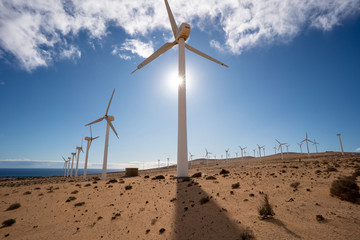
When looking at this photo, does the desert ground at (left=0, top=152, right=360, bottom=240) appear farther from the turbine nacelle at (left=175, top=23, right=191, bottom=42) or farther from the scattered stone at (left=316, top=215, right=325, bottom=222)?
the turbine nacelle at (left=175, top=23, right=191, bottom=42)

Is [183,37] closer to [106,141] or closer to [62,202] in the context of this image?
[62,202]

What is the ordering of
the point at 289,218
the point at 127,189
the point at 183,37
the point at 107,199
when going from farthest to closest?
1. the point at 183,37
2. the point at 127,189
3. the point at 107,199
4. the point at 289,218

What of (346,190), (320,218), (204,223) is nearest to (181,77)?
(204,223)

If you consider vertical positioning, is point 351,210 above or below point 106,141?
below

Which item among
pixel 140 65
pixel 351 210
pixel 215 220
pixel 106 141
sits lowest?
pixel 215 220

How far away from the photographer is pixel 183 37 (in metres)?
27.5

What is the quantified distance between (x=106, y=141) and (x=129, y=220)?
3593cm

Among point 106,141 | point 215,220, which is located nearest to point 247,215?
point 215,220

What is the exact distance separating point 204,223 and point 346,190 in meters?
7.64

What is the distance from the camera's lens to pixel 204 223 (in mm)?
7980

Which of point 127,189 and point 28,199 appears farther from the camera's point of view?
point 127,189

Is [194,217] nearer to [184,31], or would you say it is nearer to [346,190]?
[346,190]

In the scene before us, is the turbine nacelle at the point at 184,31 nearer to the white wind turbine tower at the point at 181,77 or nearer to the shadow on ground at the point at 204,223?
the white wind turbine tower at the point at 181,77

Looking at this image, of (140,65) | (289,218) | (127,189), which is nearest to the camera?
(289,218)
